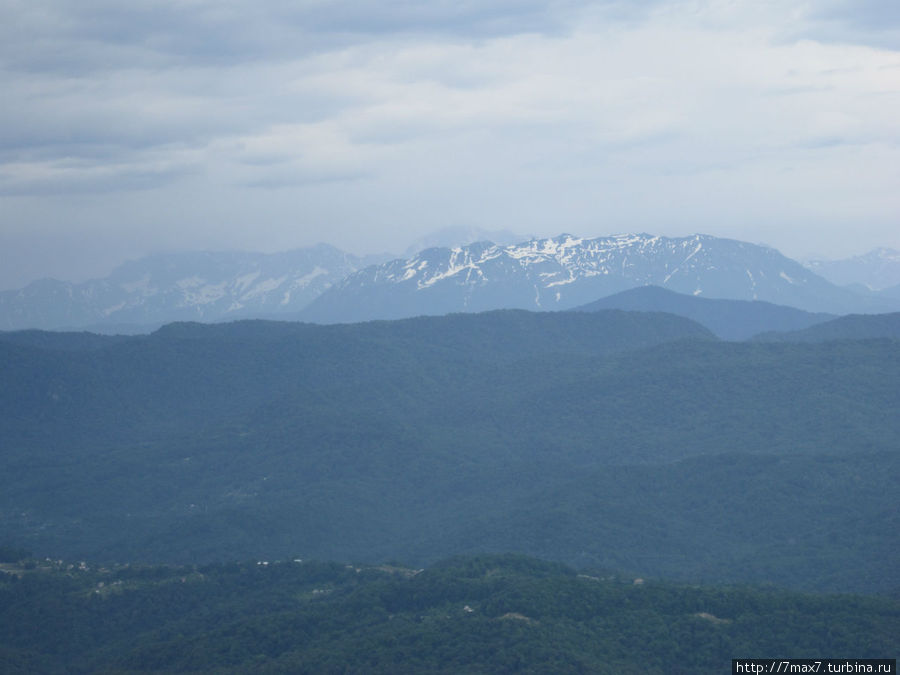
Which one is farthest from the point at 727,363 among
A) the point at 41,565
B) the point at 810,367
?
the point at 41,565

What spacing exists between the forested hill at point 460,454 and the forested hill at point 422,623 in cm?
2462

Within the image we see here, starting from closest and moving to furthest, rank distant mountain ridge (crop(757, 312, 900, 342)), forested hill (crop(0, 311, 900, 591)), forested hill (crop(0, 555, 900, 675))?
forested hill (crop(0, 555, 900, 675))
forested hill (crop(0, 311, 900, 591))
distant mountain ridge (crop(757, 312, 900, 342))

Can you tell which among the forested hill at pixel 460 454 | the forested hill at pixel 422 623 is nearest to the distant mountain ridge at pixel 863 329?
the forested hill at pixel 460 454

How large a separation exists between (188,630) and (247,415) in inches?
3568

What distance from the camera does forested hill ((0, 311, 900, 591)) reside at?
110500 mm

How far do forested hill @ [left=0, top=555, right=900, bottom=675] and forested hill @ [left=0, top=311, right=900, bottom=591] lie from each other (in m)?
24.6

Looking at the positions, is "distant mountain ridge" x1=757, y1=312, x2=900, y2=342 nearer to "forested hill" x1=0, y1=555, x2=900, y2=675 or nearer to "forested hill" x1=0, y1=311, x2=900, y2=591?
"forested hill" x1=0, y1=311, x2=900, y2=591

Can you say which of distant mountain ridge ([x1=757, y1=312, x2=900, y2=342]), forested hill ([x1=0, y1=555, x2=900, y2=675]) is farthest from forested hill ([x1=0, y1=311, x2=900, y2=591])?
forested hill ([x1=0, y1=555, x2=900, y2=675])

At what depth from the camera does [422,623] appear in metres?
66.9

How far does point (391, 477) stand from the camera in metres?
144

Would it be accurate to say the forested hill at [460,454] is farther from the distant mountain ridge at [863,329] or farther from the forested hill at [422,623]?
the forested hill at [422,623]

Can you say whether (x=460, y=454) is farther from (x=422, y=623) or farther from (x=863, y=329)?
(x=863, y=329)

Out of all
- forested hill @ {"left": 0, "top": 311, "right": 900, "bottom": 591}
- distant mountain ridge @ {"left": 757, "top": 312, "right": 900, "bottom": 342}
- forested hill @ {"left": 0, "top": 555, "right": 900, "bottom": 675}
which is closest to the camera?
forested hill @ {"left": 0, "top": 555, "right": 900, "bottom": 675}

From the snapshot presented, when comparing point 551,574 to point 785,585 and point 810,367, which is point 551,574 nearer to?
point 785,585
